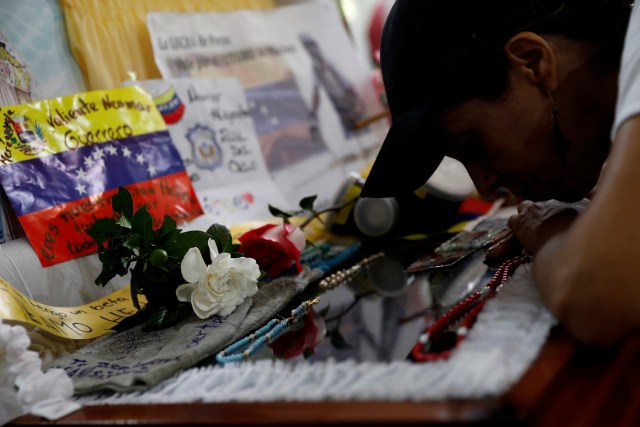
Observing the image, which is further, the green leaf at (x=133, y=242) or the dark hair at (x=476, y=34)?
the green leaf at (x=133, y=242)

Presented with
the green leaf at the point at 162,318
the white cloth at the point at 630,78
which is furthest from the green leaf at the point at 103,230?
the white cloth at the point at 630,78

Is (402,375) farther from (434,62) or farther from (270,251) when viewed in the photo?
(270,251)

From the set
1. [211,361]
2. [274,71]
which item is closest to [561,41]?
[211,361]

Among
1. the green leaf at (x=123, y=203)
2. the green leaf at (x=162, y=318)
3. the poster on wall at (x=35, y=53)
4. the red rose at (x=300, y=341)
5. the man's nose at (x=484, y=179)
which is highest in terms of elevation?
the poster on wall at (x=35, y=53)

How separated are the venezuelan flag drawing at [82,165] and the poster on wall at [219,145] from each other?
98mm

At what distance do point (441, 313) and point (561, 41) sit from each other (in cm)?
32

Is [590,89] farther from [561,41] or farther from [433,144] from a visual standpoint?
[433,144]

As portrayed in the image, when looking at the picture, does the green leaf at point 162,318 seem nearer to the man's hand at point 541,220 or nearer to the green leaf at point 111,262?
the green leaf at point 111,262

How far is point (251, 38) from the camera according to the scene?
5.26 feet

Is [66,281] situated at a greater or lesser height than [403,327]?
greater

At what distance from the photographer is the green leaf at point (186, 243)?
32.2 inches

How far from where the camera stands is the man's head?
0.66 meters

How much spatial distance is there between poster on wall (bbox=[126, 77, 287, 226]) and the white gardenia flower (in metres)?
0.39

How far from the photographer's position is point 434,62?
0.70 meters
